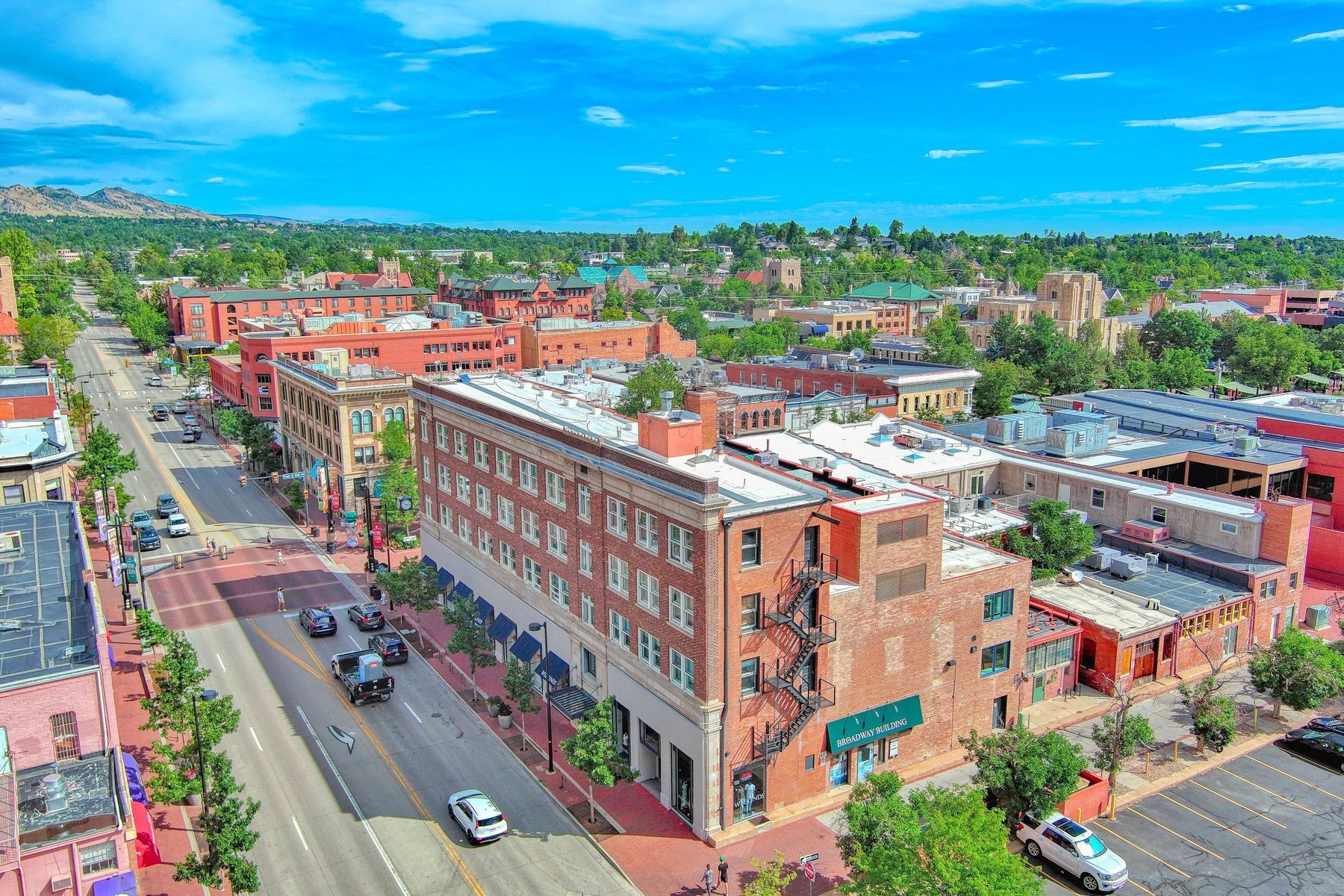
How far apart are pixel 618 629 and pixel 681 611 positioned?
571 cm

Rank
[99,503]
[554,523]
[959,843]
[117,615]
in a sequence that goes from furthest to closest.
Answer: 1. [99,503]
2. [117,615]
3. [554,523]
4. [959,843]

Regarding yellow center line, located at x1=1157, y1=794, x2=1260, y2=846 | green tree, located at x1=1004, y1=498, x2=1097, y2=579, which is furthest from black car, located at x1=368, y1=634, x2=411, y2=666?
yellow center line, located at x1=1157, y1=794, x2=1260, y2=846

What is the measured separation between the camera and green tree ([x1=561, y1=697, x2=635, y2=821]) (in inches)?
1435

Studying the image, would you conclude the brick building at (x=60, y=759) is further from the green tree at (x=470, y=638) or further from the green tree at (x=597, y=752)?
the green tree at (x=470, y=638)

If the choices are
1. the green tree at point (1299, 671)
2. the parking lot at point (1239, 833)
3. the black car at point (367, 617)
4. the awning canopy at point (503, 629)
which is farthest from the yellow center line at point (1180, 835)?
the black car at point (367, 617)

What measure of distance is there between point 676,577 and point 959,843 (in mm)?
13957

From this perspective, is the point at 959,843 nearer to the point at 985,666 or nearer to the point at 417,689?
the point at 985,666

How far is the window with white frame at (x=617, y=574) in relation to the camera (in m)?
40.2

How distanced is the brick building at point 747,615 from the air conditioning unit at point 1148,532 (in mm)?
18338

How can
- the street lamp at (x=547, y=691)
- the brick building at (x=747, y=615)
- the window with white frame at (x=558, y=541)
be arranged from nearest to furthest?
the brick building at (x=747, y=615)
the street lamp at (x=547, y=691)
the window with white frame at (x=558, y=541)

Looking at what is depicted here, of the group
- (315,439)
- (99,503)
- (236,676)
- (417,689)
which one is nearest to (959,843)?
(417,689)

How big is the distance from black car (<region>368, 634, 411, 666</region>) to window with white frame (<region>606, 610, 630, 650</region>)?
56.1 ft

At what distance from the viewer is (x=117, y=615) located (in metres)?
59.1

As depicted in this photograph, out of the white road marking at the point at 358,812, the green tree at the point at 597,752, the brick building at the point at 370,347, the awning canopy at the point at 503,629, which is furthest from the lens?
the brick building at the point at 370,347
